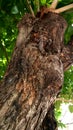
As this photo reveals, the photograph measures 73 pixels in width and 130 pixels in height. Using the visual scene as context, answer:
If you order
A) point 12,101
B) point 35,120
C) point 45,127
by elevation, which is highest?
point 12,101

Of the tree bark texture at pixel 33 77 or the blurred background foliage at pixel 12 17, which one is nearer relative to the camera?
the tree bark texture at pixel 33 77

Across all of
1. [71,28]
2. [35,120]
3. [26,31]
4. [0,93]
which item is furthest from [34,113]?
[71,28]

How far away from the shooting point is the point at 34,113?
1.21 m

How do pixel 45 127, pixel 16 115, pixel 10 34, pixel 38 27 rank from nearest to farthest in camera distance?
pixel 16 115 → pixel 45 127 → pixel 38 27 → pixel 10 34

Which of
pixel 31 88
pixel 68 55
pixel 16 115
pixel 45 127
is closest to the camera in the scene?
pixel 16 115

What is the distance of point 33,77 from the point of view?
1329 millimetres

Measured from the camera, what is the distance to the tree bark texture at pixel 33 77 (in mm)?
1169

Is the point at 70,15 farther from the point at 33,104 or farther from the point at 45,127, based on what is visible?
the point at 33,104

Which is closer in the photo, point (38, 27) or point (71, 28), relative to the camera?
point (38, 27)

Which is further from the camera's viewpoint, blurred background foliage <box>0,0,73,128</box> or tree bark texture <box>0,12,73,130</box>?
blurred background foliage <box>0,0,73,128</box>

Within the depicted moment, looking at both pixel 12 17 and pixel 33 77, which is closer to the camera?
pixel 33 77

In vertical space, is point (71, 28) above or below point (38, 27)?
below

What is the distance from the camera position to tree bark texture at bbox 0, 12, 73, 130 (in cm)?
117

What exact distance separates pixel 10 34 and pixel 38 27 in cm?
89
